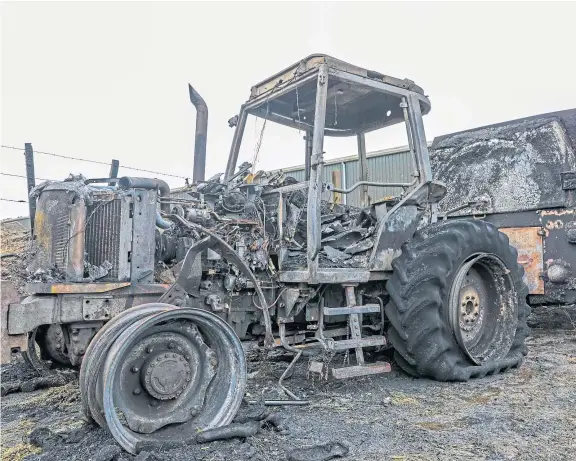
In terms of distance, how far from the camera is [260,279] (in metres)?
4.30

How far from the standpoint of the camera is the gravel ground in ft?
9.70

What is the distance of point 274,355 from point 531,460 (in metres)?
3.01

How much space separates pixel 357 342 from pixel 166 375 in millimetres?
1565

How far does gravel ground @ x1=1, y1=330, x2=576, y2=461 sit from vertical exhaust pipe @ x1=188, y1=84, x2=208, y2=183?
294cm

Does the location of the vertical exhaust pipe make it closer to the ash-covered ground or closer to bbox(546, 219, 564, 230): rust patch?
the ash-covered ground

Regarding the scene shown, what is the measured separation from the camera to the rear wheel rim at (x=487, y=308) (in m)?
4.82

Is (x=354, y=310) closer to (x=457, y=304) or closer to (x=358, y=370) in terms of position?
(x=358, y=370)

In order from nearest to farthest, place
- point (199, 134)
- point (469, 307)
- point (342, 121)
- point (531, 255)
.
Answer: point (469, 307), point (342, 121), point (531, 255), point (199, 134)

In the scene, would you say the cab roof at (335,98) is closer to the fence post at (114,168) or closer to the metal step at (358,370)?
the fence post at (114,168)

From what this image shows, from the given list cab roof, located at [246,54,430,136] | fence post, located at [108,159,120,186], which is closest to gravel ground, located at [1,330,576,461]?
fence post, located at [108,159,120,186]

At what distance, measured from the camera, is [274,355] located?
5.46m

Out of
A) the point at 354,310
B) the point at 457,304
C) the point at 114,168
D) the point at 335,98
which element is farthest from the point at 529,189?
the point at 114,168

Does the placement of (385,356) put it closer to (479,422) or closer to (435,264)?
(435,264)

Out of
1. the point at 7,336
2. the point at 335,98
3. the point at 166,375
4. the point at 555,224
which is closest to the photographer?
the point at 7,336
